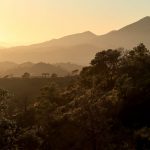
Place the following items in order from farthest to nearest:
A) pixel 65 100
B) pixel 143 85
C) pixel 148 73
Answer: pixel 65 100 → pixel 148 73 → pixel 143 85

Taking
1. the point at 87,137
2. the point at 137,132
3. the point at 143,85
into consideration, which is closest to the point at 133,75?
the point at 143,85

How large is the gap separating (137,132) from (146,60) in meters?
32.5

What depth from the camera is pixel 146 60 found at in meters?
87.4

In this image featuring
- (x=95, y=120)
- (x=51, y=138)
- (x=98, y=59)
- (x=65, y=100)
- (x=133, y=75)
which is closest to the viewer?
(x=95, y=120)

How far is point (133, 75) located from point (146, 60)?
20.5ft

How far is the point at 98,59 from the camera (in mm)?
111438

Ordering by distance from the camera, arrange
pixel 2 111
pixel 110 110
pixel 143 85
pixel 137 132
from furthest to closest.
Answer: pixel 143 85, pixel 110 110, pixel 137 132, pixel 2 111

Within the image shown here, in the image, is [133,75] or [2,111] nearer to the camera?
[2,111]

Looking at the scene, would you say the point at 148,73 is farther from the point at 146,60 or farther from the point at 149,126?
the point at 149,126

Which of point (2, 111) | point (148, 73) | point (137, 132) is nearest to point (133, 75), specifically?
point (148, 73)

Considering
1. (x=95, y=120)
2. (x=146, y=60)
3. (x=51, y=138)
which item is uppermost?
(x=146, y=60)

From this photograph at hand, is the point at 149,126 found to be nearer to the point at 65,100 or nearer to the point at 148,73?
the point at 148,73

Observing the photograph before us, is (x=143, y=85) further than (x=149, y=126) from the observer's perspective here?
Yes

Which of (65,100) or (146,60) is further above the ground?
(146,60)
